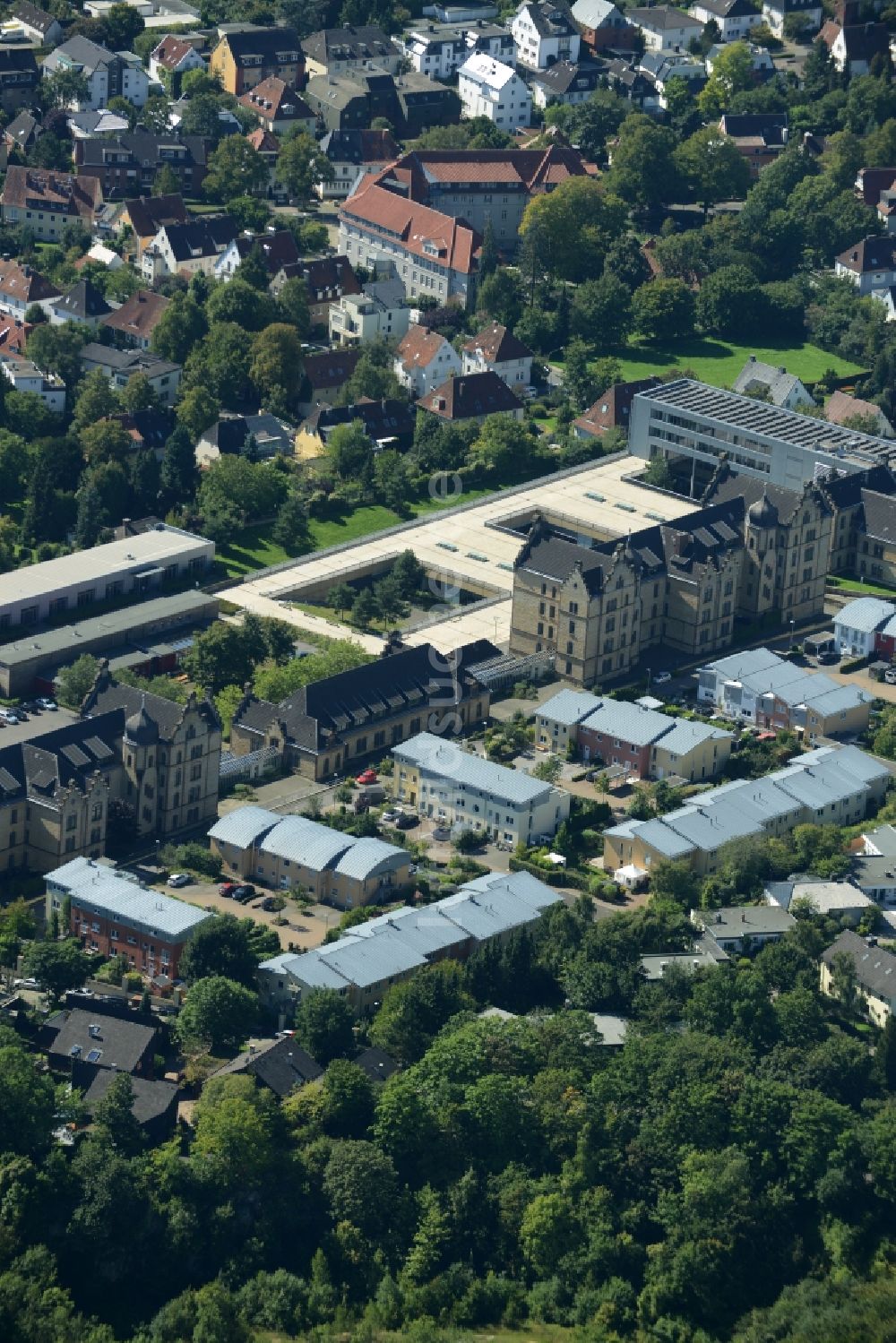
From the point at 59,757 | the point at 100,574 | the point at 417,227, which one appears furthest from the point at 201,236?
the point at 59,757

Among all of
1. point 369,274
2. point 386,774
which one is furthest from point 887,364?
point 386,774

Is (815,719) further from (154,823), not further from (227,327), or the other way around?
(227,327)

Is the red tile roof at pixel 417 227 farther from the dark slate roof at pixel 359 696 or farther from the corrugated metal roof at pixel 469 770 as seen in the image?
the corrugated metal roof at pixel 469 770

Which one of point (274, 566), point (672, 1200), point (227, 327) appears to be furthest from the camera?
point (227, 327)

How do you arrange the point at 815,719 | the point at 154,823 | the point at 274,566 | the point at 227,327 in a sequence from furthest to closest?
the point at 227,327 → the point at 274,566 → the point at 815,719 → the point at 154,823

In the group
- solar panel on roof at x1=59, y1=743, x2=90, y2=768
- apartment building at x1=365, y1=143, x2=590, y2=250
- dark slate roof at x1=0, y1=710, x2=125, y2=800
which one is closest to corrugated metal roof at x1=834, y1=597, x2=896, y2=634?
dark slate roof at x1=0, y1=710, x2=125, y2=800

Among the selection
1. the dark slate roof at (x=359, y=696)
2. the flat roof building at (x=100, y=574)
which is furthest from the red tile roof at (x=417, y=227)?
the dark slate roof at (x=359, y=696)
